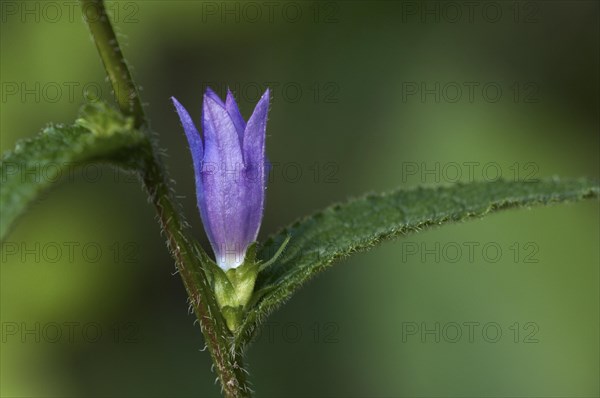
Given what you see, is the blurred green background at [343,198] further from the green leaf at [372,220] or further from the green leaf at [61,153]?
the green leaf at [61,153]

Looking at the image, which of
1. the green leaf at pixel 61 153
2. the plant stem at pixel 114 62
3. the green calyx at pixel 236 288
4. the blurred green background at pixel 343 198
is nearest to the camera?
the green leaf at pixel 61 153

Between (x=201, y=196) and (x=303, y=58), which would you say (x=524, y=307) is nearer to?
(x=303, y=58)

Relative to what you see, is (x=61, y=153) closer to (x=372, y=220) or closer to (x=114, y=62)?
(x=114, y=62)

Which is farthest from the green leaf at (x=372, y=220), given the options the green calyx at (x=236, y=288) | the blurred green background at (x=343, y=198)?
the blurred green background at (x=343, y=198)

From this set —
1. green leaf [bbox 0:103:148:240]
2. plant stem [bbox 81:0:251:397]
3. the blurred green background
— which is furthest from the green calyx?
the blurred green background

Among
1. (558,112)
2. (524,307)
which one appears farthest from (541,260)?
(558,112)

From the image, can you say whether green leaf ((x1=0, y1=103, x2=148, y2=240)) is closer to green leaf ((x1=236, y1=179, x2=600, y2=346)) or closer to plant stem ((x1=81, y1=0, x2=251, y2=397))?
plant stem ((x1=81, y1=0, x2=251, y2=397))
